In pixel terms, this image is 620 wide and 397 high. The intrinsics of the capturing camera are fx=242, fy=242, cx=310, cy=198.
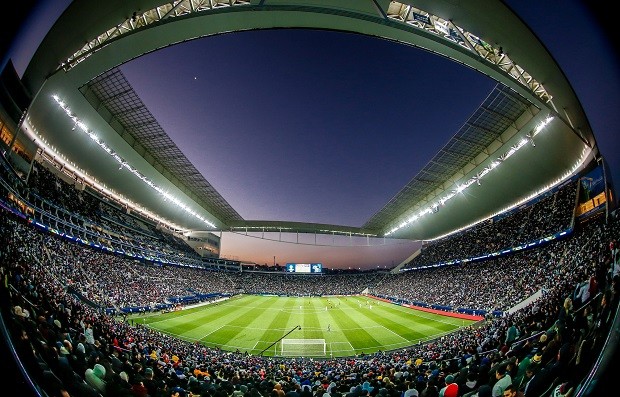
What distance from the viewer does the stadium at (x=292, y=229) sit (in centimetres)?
318

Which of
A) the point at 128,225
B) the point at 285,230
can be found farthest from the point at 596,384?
the point at 285,230

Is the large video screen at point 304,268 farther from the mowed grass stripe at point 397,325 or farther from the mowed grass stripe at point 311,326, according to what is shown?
the mowed grass stripe at point 397,325

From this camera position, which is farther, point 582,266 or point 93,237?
point 93,237

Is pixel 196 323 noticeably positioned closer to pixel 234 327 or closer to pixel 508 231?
pixel 234 327

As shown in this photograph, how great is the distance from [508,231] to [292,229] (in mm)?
47881

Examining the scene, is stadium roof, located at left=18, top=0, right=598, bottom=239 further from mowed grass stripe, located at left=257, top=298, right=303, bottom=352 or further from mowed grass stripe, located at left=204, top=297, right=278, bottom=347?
mowed grass stripe, located at left=257, top=298, right=303, bottom=352

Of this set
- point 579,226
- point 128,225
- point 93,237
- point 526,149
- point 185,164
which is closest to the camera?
point 579,226

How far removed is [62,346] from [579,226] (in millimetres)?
9797

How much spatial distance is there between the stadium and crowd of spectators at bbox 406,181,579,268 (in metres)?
0.39

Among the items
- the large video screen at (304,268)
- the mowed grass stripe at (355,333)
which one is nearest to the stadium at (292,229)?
the mowed grass stripe at (355,333)

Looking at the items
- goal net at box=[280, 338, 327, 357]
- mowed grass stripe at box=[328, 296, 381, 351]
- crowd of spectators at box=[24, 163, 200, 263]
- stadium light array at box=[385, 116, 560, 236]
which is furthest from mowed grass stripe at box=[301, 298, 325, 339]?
stadium light array at box=[385, 116, 560, 236]

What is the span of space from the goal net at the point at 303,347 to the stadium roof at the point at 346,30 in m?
20.7

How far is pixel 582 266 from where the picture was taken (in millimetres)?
4191

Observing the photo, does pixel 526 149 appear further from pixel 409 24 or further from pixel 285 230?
pixel 285 230
